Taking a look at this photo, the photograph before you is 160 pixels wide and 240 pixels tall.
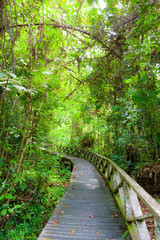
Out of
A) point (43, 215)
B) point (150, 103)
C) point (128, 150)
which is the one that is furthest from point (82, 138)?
point (150, 103)

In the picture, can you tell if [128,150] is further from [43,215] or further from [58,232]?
[58,232]

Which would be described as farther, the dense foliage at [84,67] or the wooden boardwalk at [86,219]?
the dense foliage at [84,67]

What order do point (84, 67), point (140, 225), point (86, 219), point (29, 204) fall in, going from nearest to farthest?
point (140, 225), point (86, 219), point (29, 204), point (84, 67)

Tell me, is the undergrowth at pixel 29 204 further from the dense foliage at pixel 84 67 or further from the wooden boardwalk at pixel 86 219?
the wooden boardwalk at pixel 86 219

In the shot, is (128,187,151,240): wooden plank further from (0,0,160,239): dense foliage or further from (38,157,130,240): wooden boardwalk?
(0,0,160,239): dense foliage

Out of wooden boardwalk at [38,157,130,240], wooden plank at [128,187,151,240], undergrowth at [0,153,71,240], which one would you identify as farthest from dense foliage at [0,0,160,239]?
wooden plank at [128,187,151,240]

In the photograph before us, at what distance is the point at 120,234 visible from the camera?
101 inches

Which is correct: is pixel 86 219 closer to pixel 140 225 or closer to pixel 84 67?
pixel 140 225

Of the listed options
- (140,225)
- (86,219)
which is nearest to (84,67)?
(86,219)

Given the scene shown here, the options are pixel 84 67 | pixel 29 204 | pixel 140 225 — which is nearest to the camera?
pixel 140 225

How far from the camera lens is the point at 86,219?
312cm

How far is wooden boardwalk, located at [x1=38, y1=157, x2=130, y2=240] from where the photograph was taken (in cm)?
254

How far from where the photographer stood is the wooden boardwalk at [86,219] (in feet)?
8.34

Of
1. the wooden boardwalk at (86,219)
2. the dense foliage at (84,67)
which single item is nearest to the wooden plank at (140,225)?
the wooden boardwalk at (86,219)
